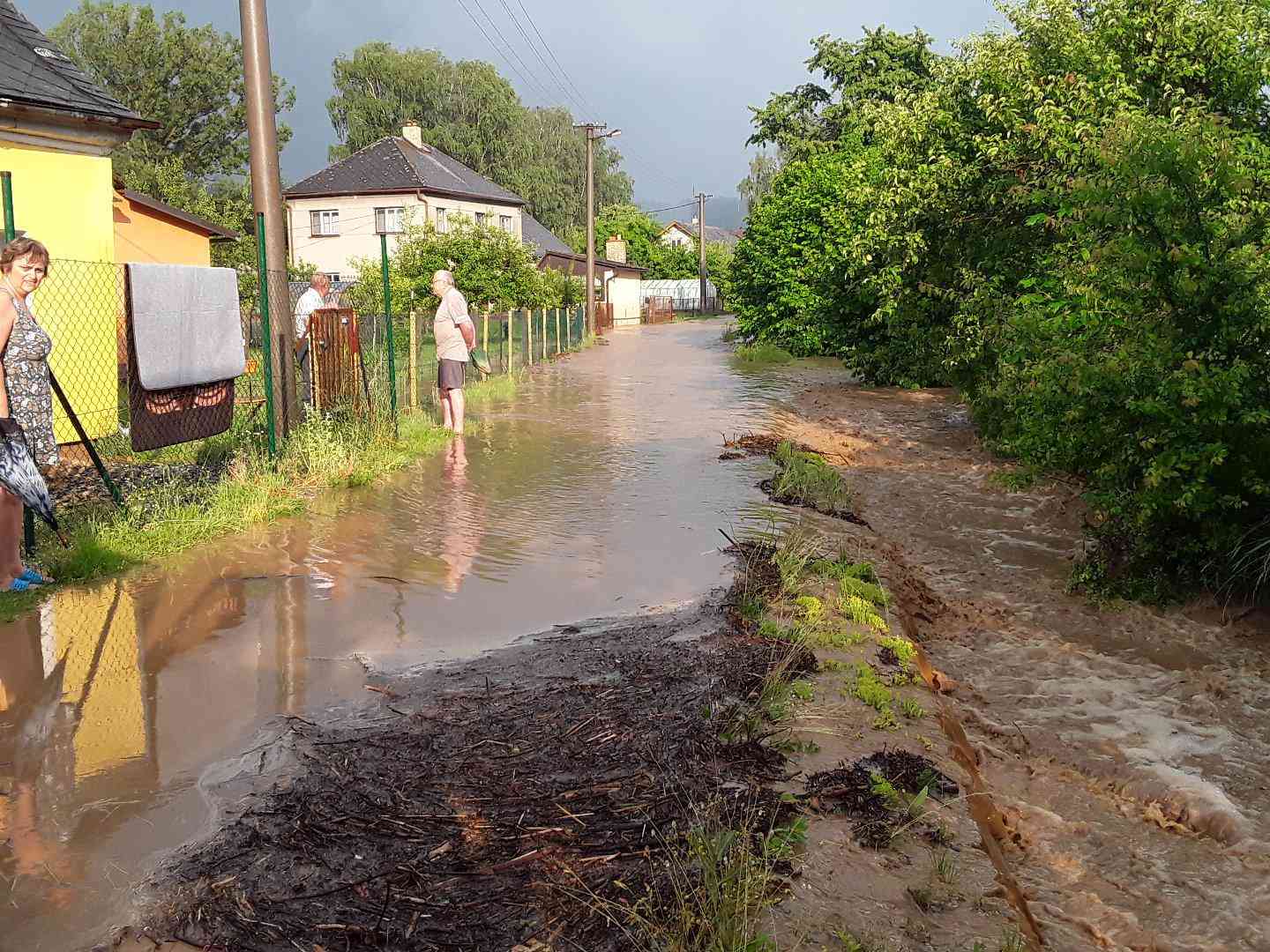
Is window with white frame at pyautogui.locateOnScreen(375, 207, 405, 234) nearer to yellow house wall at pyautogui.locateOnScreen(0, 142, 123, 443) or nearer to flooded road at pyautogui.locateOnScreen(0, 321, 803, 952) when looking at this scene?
yellow house wall at pyautogui.locateOnScreen(0, 142, 123, 443)

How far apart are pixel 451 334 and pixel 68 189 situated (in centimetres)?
445

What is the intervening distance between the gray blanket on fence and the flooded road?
1.47 meters

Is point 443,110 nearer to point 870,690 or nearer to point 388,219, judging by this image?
point 388,219

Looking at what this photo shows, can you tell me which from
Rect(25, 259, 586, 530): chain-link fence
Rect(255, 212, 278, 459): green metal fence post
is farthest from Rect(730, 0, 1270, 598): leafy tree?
Rect(25, 259, 586, 530): chain-link fence

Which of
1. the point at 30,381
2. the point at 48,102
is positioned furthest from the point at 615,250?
the point at 30,381

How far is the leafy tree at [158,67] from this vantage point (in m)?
56.4

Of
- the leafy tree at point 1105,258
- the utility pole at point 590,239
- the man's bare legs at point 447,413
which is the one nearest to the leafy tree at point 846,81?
the utility pole at point 590,239

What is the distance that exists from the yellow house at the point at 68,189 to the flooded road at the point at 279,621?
380cm

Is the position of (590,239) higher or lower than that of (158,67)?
lower

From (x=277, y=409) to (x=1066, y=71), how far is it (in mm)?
9439

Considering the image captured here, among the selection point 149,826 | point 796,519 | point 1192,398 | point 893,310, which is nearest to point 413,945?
point 149,826

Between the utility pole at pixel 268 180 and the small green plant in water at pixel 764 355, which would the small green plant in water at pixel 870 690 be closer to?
the utility pole at pixel 268 180

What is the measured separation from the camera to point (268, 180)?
1023cm

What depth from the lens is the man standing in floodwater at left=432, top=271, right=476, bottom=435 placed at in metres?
12.2
